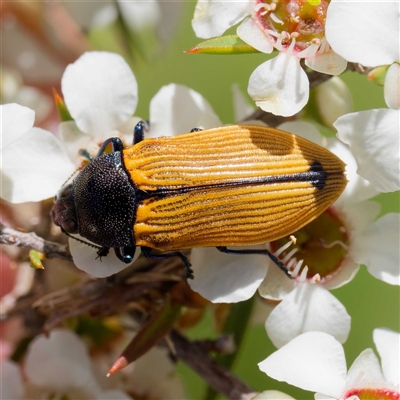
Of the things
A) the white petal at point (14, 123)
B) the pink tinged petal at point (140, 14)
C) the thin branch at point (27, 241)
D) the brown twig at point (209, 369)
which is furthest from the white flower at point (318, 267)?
the pink tinged petal at point (140, 14)

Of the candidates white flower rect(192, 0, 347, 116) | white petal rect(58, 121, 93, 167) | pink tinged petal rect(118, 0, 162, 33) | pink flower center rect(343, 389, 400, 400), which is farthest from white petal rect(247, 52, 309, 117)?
pink tinged petal rect(118, 0, 162, 33)

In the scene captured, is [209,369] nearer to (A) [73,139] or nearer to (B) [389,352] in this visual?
(B) [389,352]

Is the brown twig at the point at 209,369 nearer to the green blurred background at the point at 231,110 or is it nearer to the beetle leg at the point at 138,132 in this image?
→ the green blurred background at the point at 231,110

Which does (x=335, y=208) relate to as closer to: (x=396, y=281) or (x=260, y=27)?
(x=396, y=281)

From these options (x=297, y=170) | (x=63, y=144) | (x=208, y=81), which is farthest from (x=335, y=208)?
(x=208, y=81)

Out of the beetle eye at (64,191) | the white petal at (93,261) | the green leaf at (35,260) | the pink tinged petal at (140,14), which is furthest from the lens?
the pink tinged petal at (140,14)

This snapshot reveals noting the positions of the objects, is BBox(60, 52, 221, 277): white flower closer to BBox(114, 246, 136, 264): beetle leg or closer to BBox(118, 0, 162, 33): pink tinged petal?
BBox(114, 246, 136, 264): beetle leg

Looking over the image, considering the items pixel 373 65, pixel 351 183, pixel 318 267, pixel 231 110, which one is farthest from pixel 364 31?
pixel 231 110

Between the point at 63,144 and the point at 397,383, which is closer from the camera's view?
the point at 397,383
